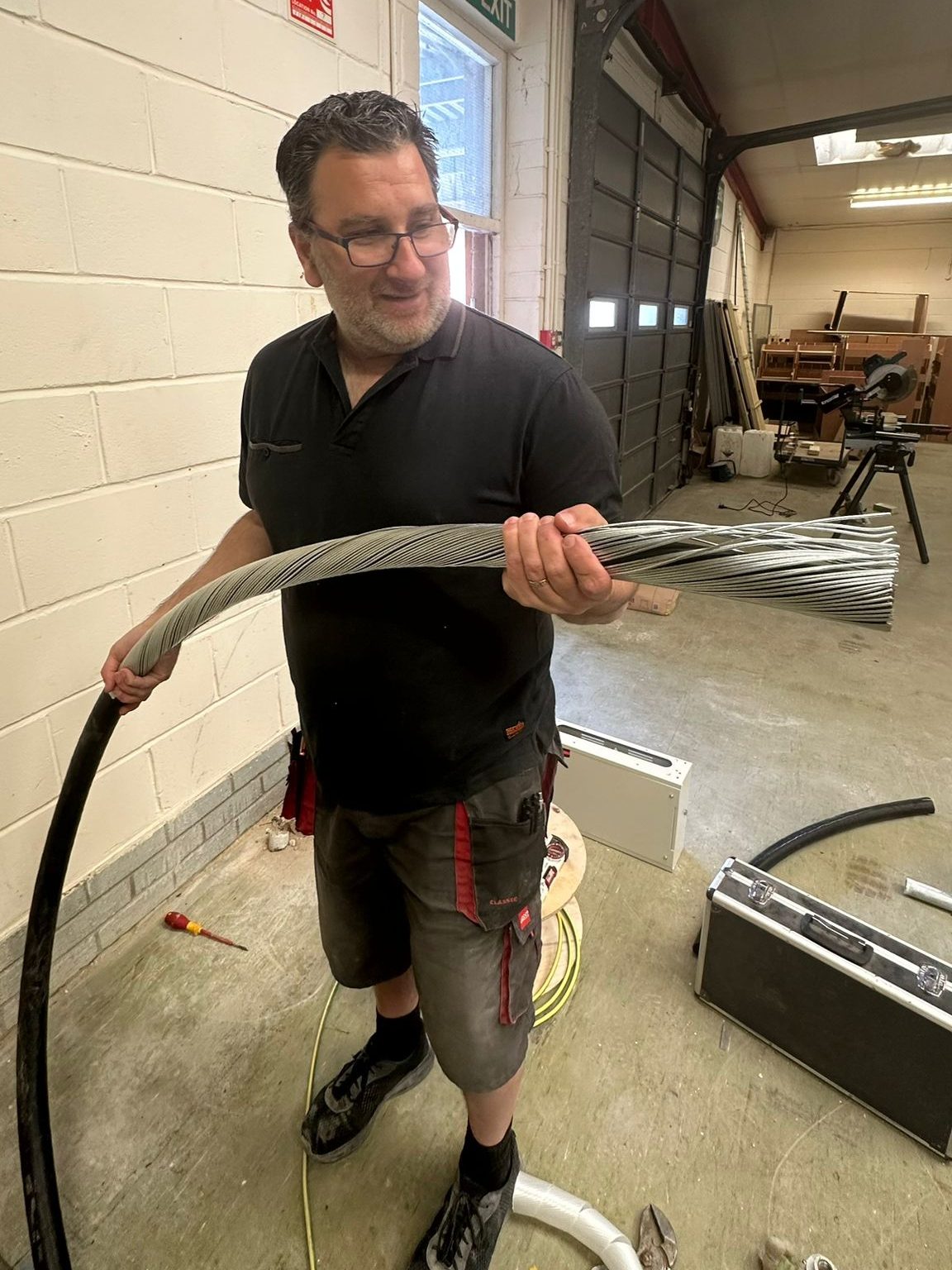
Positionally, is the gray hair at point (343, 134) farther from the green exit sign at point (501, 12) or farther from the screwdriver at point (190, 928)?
the green exit sign at point (501, 12)

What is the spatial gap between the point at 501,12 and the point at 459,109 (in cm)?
34

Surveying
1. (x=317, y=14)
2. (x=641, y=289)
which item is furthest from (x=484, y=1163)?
(x=641, y=289)

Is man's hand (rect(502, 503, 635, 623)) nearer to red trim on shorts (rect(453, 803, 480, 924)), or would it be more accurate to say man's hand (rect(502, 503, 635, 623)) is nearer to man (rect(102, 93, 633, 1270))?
man (rect(102, 93, 633, 1270))

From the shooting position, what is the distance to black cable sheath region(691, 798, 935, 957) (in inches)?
71.9

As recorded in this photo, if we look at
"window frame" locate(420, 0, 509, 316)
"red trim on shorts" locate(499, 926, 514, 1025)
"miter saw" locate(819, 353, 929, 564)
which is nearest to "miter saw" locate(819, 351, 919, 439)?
"miter saw" locate(819, 353, 929, 564)

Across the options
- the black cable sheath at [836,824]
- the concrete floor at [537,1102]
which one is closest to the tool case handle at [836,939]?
the concrete floor at [537,1102]

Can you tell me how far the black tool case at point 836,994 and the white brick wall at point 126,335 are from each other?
1.28 meters

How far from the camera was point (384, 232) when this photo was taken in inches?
33.4

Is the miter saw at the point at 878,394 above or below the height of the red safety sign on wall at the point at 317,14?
below

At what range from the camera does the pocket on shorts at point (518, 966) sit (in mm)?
967

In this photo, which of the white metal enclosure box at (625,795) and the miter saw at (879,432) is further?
the miter saw at (879,432)

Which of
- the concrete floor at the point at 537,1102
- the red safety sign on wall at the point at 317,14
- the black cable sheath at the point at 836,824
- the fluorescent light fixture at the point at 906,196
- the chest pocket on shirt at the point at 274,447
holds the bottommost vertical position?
the concrete floor at the point at 537,1102

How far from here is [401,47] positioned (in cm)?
191

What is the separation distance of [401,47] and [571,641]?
2157 millimetres
